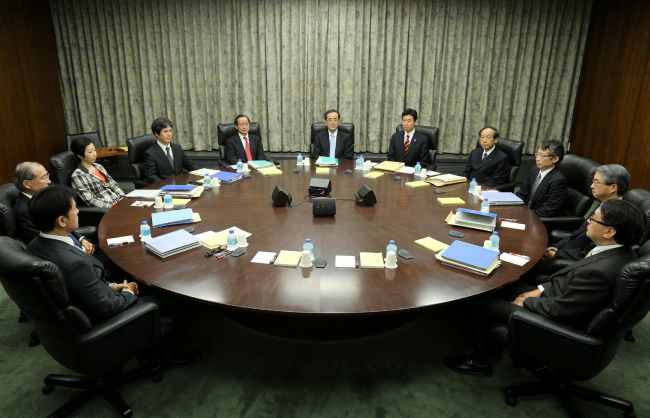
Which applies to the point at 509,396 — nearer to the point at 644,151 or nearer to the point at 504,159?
the point at 504,159

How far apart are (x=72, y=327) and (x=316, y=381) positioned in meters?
1.30

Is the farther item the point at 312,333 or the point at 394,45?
the point at 394,45

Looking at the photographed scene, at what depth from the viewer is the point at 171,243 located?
8.29 feet

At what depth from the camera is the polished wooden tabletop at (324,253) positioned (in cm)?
205

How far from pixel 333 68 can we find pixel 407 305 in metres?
4.86

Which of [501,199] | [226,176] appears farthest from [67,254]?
[501,199]

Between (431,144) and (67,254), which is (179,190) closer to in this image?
(67,254)

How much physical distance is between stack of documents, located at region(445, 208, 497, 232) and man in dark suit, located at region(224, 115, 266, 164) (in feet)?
9.32

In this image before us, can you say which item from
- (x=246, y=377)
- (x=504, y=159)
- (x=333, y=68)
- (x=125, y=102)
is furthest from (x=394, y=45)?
(x=246, y=377)

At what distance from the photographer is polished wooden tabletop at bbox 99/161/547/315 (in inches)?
80.6

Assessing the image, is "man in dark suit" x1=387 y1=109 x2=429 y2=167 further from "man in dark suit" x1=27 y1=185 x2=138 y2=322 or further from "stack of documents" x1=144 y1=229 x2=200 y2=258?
"man in dark suit" x1=27 y1=185 x2=138 y2=322

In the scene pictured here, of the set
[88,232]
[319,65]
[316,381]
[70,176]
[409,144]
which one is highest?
[319,65]

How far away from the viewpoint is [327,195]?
358 centimetres

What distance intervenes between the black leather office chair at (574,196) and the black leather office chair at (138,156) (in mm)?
3695
